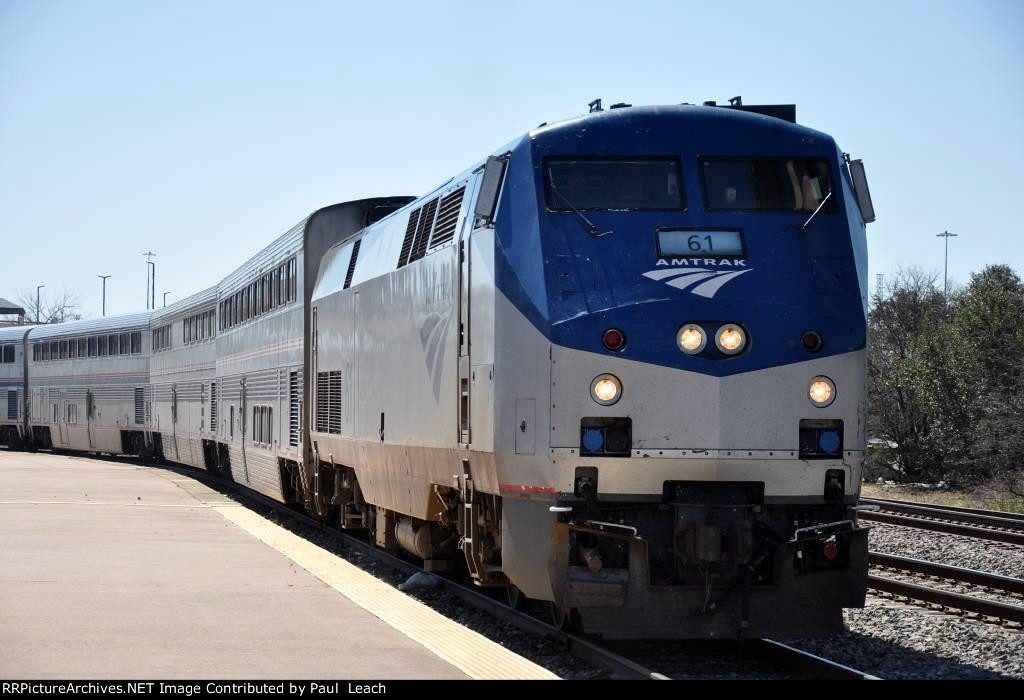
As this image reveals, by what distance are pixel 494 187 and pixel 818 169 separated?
89.1 inches

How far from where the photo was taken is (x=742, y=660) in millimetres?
9016

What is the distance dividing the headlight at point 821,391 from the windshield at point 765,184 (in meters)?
1.28

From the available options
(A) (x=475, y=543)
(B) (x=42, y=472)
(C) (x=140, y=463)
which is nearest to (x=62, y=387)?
(C) (x=140, y=463)

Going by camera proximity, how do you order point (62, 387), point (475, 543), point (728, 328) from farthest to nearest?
point (62, 387), point (475, 543), point (728, 328)

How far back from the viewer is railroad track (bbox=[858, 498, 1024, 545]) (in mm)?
16845

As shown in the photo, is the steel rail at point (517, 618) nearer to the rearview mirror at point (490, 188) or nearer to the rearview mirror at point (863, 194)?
the rearview mirror at point (490, 188)

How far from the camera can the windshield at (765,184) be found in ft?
29.6

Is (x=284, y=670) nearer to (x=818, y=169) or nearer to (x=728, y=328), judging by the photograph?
(x=728, y=328)

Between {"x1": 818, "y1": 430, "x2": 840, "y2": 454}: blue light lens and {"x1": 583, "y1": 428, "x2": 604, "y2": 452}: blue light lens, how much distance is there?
56.7 inches

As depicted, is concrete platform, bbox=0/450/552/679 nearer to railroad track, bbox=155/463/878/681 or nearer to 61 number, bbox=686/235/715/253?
railroad track, bbox=155/463/878/681

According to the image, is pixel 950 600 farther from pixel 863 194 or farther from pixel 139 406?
pixel 139 406

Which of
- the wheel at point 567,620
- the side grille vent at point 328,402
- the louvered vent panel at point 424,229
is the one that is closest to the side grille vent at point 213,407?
the side grille vent at point 328,402

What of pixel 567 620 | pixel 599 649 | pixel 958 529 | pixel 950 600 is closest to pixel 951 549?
pixel 958 529

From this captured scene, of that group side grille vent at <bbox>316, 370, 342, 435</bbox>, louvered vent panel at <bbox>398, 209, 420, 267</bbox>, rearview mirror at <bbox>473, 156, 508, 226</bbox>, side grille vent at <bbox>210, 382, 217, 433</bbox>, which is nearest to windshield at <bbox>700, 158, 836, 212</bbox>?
rearview mirror at <bbox>473, 156, 508, 226</bbox>
